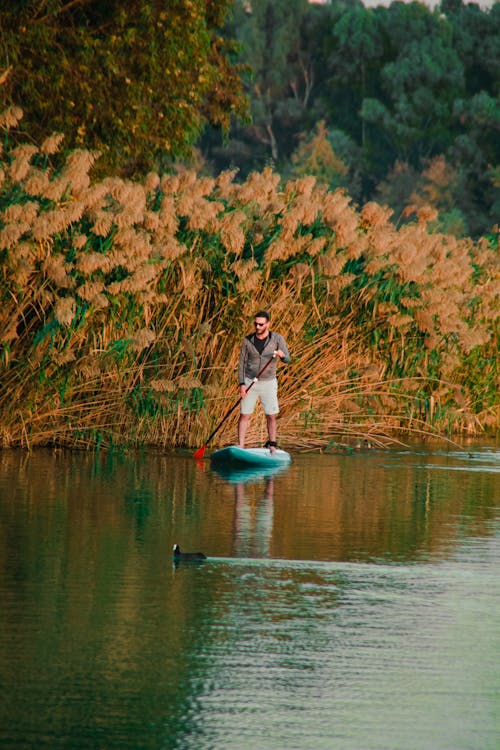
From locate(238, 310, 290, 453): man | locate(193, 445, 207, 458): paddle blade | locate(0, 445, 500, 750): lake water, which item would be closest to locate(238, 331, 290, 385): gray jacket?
locate(238, 310, 290, 453): man

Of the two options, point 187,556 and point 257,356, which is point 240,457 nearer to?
point 257,356

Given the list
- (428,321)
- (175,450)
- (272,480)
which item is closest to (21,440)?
(175,450)

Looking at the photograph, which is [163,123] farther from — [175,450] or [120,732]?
[120,732]

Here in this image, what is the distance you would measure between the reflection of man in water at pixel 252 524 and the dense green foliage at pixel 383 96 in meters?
85.4

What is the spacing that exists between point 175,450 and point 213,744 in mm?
15661

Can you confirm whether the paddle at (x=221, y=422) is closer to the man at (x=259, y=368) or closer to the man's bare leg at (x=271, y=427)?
the man at (x=259, y=368)

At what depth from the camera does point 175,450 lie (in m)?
22.3

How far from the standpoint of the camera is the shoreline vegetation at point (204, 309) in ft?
67.2

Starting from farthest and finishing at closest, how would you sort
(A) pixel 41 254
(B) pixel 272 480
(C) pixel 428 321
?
(C) pixel 428 321
(A) pixel 41 254
(B) pixel 272 480

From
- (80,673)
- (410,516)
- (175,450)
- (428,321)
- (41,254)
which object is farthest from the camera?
(428,321)

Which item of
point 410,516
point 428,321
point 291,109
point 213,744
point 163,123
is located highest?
point 291,109

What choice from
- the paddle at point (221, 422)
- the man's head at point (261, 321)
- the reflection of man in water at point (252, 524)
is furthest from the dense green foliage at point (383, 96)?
the reflection of man in water at point (252, 524)

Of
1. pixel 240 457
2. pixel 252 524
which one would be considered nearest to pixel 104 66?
pixel 240 457

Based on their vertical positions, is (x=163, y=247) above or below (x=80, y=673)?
above
